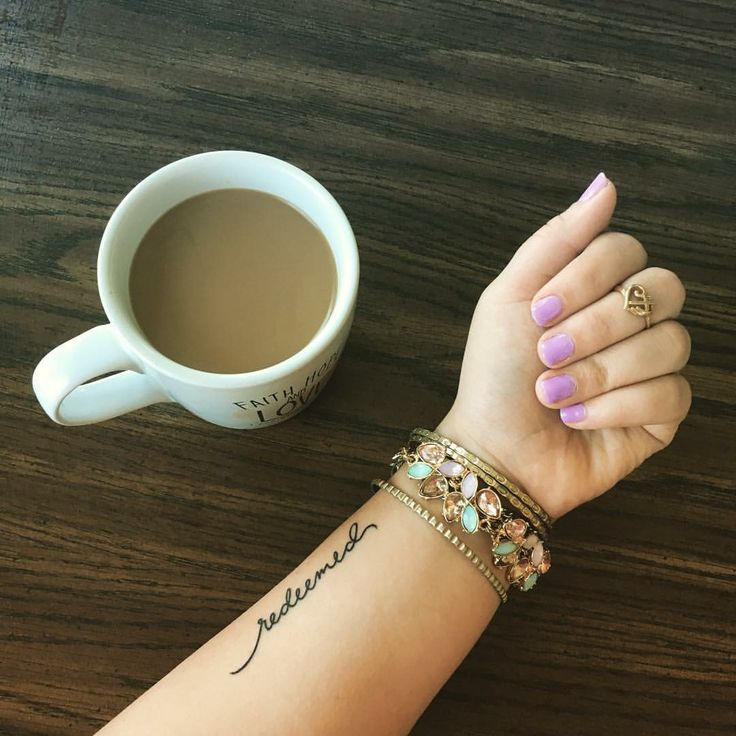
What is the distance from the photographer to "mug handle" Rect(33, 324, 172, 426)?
0.46 metres

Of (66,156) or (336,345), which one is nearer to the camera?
(336,345)

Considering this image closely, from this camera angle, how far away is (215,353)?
534 mm

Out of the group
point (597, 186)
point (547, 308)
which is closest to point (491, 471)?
point (547, 308)

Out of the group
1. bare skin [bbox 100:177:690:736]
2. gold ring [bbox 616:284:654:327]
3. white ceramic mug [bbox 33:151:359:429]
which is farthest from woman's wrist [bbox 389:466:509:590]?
gold ring [bbox 616:284:654:327]

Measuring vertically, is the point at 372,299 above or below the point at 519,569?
above

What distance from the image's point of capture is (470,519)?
532 mm

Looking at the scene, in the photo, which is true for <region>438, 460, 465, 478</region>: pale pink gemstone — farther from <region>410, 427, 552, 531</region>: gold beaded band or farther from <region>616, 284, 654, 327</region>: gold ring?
<region>616, 284, 654, 327</region>: gold ring

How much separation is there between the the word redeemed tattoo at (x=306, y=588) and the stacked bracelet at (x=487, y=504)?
6 centimetres

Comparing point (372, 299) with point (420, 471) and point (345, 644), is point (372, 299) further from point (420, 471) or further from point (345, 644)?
point (345, 644)

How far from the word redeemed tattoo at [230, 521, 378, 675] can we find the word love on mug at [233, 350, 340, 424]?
104mm

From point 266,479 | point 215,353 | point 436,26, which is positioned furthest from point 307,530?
point 436,26

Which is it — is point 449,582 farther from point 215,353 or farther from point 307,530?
point 215,353

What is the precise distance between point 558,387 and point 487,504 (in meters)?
0.10

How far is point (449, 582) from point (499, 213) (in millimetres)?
325
